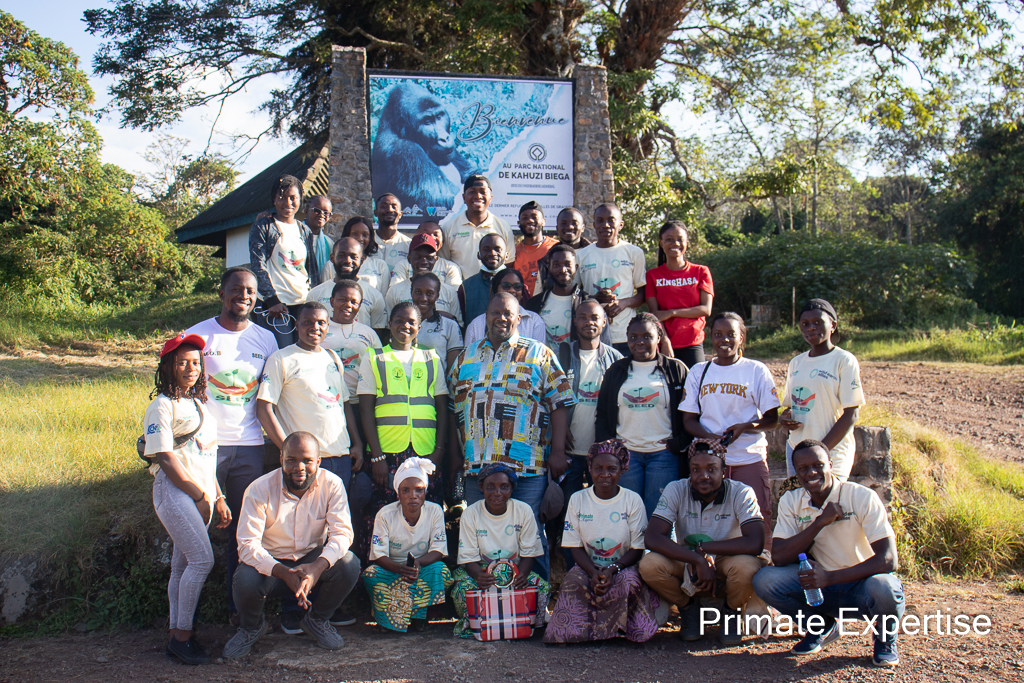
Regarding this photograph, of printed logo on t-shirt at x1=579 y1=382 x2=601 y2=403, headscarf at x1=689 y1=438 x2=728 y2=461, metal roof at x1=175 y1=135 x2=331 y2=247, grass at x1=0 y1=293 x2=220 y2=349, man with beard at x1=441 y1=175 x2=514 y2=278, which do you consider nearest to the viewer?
headscarf at x1=689 y1=438 x2=728 y2=461

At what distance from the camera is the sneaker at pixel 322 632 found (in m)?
3.92

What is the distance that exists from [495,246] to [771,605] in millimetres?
2726

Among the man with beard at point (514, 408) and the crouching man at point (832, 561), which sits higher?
the man with beard at point (514, 408)

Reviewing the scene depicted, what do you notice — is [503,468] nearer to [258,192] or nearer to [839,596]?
[839,596]

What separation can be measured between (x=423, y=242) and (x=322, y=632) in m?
2.58

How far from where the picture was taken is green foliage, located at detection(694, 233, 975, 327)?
615 inches

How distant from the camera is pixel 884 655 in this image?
3648mm

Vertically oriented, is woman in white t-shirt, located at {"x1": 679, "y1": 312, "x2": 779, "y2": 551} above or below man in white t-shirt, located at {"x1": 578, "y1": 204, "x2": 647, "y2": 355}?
below

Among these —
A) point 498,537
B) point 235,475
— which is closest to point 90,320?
point 235,475

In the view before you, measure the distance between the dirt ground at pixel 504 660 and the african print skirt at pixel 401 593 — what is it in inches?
3.9

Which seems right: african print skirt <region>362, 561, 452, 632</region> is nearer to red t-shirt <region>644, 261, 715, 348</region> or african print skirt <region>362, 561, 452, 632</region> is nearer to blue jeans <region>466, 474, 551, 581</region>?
blue jeans <region>466, 474, 551, 581</region>

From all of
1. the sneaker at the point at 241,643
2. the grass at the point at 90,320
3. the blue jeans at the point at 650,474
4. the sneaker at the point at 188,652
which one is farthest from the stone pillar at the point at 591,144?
the grass at the point at 90,320

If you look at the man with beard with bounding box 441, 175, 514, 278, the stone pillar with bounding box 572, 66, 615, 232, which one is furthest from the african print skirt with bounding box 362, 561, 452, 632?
the stone pillar with bounding box 572, 66, 615, 232

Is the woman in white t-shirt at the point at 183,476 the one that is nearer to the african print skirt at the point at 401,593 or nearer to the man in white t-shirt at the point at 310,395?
the man in white t-shirt at the point at 310,395
